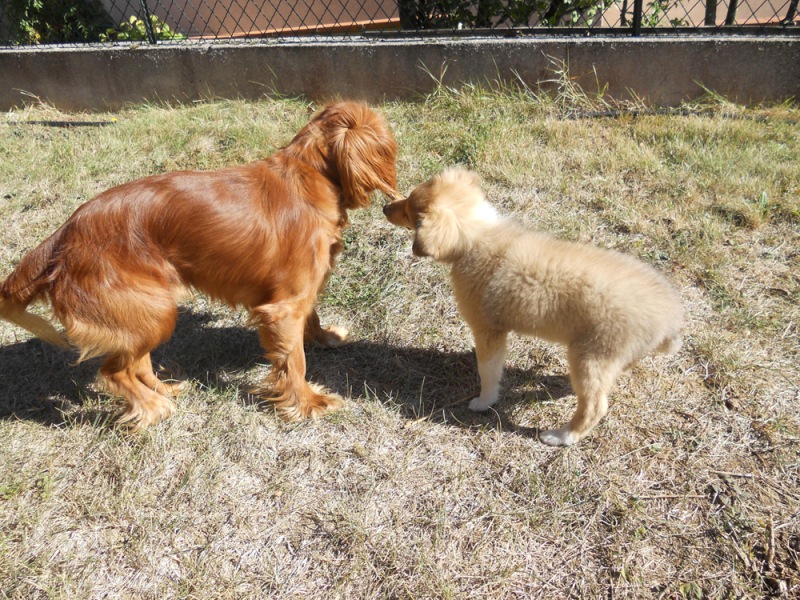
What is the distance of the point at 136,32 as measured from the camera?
22.4 ft

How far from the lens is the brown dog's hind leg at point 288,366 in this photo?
8.81 feet

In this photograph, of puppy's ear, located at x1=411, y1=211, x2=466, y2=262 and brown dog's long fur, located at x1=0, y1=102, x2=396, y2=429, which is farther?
puppy's ear, located at x1=411, y1=211, x2=466, y2=262

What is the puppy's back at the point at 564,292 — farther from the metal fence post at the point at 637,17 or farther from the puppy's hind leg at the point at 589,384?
the metal fence post at the point at 637,17

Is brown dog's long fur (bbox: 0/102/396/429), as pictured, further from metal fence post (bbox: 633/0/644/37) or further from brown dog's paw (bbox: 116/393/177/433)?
metal fence post (bbox: 633/0/644/37)

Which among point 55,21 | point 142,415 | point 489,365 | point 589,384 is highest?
point 55,21

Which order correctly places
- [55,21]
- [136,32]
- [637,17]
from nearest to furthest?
1. [637,17]
2. [136,32]
3. [55,21]

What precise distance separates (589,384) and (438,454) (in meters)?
0.79

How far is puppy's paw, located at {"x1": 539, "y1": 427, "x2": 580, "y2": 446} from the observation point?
8.71ft

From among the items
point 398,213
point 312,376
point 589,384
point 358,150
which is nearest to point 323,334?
point 312,376

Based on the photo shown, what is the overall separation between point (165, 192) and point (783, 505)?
2.96m

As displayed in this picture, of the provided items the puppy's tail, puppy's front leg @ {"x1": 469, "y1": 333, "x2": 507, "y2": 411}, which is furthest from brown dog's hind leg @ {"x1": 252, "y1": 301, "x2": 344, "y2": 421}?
the puppy's tail

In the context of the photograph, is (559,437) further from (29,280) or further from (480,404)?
(29,280)

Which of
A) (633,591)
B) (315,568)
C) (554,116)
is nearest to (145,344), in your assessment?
(315,568)

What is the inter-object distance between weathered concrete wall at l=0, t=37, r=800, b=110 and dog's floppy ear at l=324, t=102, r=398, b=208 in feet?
10.2
